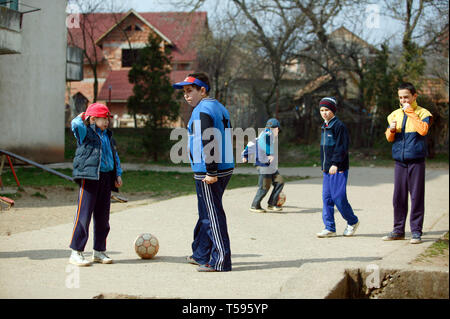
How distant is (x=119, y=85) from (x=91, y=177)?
3462 centimetres

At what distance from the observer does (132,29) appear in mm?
39938

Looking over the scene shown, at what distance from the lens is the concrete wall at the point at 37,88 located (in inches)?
754

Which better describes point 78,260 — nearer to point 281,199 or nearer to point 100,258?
point 100,258

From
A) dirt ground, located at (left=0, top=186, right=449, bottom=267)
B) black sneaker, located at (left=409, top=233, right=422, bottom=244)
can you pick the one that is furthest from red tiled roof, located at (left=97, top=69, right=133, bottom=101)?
black sneaker, located at (left=409, top=233, right=422, bottom=244)

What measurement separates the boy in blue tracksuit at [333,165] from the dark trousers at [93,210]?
3096 mm

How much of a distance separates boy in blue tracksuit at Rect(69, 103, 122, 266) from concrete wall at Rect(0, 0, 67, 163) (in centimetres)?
1373

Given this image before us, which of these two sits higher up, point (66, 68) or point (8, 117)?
point (66, 68)

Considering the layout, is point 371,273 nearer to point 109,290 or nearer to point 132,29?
point 109,290

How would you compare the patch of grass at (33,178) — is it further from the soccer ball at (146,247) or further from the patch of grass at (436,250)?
the patch of grass at (436,250)

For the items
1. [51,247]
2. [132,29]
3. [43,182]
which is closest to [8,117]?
[43,182]

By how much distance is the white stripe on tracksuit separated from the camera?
578 centimetres

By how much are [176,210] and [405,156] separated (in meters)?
4.44

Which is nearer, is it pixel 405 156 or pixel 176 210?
pixel 405 156

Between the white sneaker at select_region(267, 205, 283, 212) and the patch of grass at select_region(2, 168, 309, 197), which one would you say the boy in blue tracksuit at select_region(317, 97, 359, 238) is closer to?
the white sneaker at select_region(267, 205, 283, 212)
